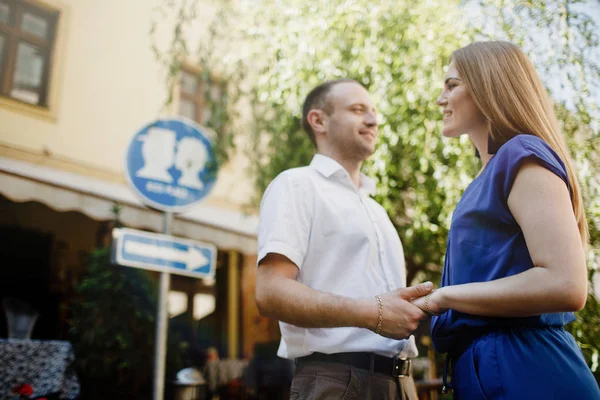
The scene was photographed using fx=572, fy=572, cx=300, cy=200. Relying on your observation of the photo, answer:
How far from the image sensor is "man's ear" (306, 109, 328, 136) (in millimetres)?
2459

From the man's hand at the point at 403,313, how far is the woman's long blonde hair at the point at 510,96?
459mm

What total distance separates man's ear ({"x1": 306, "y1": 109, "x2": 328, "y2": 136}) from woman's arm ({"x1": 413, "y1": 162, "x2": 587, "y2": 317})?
1203mm

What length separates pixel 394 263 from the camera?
2.10 meters

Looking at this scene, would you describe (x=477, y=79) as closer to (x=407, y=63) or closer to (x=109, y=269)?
(x=407, y=63)

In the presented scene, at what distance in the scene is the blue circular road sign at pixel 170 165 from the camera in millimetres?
3725

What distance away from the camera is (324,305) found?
5.28ft

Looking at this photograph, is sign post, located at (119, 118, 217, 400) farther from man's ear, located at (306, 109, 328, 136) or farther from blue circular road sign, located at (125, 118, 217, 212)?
man's ear, located at (306, 109, 328, 136)

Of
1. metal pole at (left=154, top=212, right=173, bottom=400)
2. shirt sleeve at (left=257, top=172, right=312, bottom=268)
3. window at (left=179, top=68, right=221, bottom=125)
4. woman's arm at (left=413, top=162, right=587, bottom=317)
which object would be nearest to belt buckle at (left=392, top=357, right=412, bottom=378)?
shirt sleeve at (left=257, top=172, right=312, bottom=268)

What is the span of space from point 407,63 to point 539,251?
101 inches

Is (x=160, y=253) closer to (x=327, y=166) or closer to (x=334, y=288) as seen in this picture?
(x=327, y=166)

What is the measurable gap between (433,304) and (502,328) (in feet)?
0.58

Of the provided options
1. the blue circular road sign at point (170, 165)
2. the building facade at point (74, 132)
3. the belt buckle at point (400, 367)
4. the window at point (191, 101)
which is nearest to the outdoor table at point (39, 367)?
the blue circular road sign at point (170, 165)

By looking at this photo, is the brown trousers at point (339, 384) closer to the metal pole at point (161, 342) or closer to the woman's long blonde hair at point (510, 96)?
the woman's long blonde hair at point (510, 96)

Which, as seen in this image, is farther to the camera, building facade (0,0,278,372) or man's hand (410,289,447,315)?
building facade (0,0,278,372)
